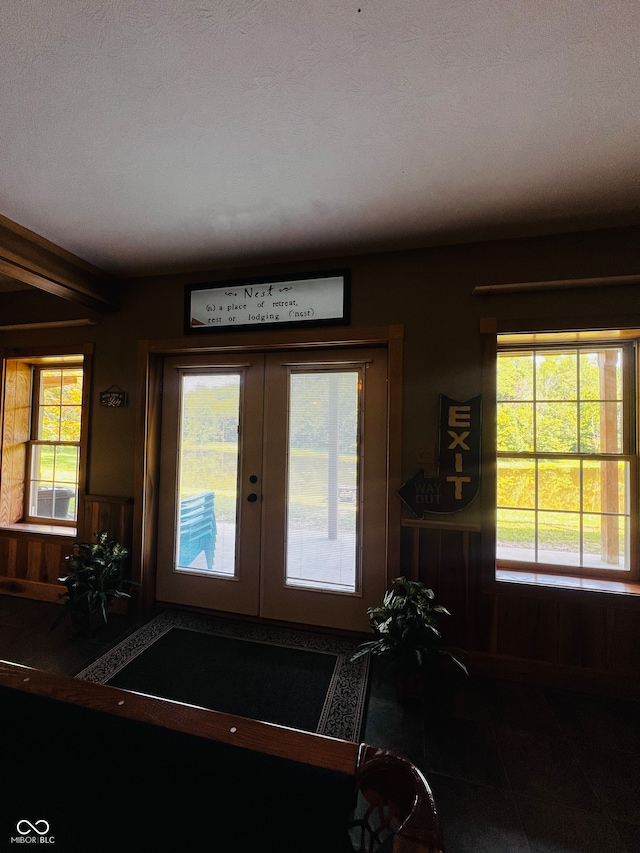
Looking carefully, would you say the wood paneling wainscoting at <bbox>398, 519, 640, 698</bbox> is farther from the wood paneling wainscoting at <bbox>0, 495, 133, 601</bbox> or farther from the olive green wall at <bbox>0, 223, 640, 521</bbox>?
the wood paneling wainscoting at <bbox>0, 495, 133, 601</bbox>

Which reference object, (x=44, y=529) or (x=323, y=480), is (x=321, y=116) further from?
(x=44, y=529)

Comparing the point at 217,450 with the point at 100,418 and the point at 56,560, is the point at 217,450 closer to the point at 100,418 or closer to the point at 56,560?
the point at 100,418

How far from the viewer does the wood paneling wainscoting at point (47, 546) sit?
2852 millimetres

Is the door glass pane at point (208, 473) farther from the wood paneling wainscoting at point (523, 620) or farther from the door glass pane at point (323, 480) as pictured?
the wood paneling wainscoting at point (523, 620)

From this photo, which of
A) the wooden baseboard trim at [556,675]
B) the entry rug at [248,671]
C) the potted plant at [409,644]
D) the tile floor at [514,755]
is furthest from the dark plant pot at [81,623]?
the wooden baseboard trim at [556,675]

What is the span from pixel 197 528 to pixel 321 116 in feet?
8.75

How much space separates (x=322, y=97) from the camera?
131 cm

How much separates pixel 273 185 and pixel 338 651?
275cm

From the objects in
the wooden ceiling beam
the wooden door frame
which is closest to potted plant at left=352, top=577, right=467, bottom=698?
the wooden door frame

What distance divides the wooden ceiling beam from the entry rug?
8.08 feet

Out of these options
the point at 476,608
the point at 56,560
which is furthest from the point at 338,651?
the point at 56,560

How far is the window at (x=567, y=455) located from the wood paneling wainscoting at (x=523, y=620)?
0.75ft

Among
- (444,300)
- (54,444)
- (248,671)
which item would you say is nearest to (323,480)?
(248,671)

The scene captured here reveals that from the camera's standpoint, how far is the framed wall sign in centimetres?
248
